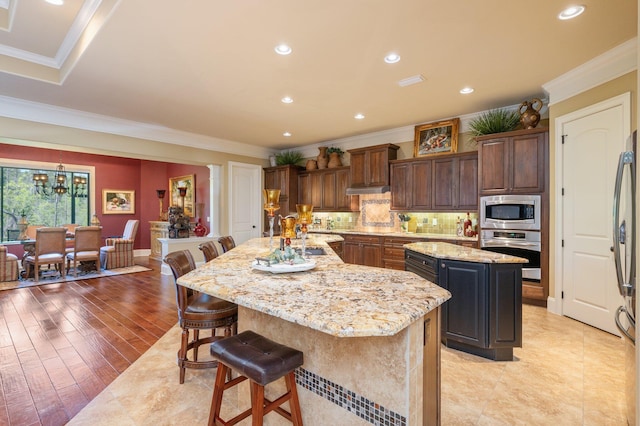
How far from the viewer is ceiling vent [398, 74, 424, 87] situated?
3529 millimetres

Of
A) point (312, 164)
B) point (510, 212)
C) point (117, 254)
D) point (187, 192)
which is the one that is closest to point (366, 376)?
point (510, 212)

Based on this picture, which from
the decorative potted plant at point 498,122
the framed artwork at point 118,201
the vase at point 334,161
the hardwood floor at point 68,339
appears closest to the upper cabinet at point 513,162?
the decorative potted plant at point 498,122

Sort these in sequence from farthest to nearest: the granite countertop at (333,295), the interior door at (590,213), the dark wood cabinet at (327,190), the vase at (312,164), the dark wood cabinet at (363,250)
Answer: the vase at (312,164) → the dark wood cabinet at (327,190) → the dark wood cabinet at (363,250) → the interior door at (590,213) → the granite countertop at (333,295)

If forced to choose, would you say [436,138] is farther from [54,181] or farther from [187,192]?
[54,181]

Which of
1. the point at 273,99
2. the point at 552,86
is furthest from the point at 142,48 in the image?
the point at 552,86

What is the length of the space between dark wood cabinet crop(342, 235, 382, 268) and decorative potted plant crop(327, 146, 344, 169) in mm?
1650

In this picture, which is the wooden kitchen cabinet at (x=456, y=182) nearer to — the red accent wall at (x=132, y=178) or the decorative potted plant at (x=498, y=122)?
the decorative potted plant at (x=498, y=122)

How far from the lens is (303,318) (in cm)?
114

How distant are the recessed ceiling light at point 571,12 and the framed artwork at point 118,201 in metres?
9.81

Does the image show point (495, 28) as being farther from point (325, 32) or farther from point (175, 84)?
point (175, 84)

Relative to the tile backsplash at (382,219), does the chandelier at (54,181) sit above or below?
above

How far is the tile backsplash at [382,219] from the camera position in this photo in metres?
5.33

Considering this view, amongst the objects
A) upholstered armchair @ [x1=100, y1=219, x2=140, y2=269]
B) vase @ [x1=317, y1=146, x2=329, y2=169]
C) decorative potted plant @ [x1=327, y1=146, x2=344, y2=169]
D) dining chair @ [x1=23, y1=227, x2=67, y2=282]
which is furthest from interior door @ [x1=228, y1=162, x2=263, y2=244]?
dining chair @ [x1=23, y1=227, x2=67, y2=282]

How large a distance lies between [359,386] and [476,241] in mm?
3828
